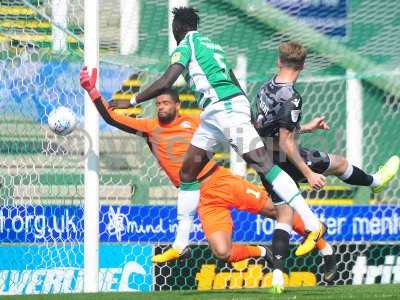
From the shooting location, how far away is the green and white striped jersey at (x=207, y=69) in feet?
26.6

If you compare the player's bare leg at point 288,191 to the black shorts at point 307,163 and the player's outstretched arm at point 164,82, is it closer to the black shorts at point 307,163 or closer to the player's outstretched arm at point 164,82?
the black shorts at point 307,163

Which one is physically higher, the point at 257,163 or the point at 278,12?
the point at 278,12

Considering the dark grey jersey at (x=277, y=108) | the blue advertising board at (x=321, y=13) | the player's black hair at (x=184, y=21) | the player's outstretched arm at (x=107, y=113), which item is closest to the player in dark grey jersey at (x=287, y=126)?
the dark grey jersey at (x=277, y=108)

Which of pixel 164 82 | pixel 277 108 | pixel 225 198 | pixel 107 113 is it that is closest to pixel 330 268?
pixel 277 108

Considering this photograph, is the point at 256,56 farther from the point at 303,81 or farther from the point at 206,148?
the point at 206,148

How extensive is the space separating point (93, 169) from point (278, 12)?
10.6 ft

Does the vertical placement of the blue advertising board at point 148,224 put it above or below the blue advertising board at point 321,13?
below

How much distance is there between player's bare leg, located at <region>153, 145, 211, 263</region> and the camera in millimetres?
8320

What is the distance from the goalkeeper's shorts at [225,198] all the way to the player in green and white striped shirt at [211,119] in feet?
3.21

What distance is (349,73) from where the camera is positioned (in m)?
11.5

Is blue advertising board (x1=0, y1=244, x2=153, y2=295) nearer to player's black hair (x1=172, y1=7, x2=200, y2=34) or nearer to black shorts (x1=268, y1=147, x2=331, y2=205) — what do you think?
black shorts (x1=268, y1=147, x2=331, y2=205)

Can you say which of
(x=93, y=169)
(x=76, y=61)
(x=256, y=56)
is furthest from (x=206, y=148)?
(x=256, y=56)

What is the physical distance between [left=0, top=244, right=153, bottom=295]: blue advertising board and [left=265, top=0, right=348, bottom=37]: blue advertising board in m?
2.99

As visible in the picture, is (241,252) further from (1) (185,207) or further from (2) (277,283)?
(2) (277,283)
